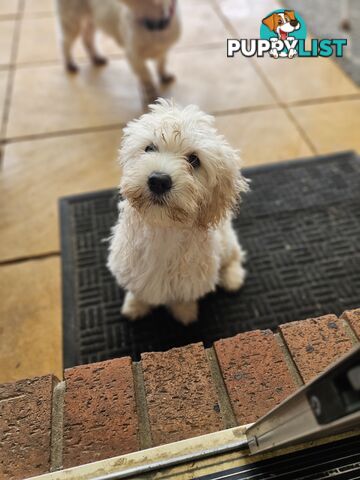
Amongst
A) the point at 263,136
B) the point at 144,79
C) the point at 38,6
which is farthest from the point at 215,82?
the point at 38,6

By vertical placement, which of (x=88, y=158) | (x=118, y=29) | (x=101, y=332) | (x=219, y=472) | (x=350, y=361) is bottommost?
(x=101, y=332)

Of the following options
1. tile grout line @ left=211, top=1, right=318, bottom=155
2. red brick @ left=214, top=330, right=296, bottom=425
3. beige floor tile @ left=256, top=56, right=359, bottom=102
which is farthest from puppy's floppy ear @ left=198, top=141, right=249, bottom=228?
beige floor tile @ left=256, top=56, right=359, bottom=102

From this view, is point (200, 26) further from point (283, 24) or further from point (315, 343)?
point (315, 343)

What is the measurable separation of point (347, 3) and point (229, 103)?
61.0 inches

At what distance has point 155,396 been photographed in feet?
3.28

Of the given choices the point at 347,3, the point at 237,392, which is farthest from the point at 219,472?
the point at 347,3

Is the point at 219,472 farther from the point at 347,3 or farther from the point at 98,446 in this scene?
the point at 347,3

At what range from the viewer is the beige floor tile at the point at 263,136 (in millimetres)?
→ 2443

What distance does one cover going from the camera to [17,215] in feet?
7.16

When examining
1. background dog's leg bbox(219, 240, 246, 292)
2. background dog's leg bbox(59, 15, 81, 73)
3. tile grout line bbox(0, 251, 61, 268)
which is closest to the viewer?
background dog's leg bbox(219, 240, 246, 292)

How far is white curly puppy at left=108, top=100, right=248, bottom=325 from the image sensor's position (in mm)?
1154

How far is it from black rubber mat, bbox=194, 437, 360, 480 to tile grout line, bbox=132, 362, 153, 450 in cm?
14

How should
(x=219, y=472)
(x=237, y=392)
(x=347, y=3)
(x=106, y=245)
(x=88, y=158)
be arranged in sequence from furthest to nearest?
(x=347, y=3) → (x=88, y=158) → (x=106, y=245) → (x=237, y=392) → (x=219, y=472)

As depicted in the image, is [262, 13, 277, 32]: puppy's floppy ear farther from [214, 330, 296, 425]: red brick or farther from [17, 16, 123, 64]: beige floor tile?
[17, 16, 123, 64]: beige floor tile
